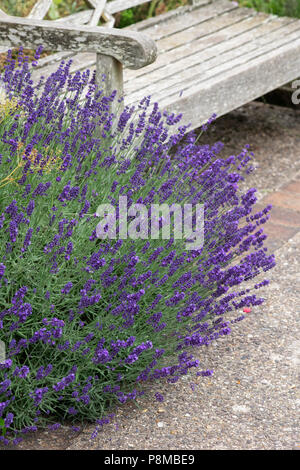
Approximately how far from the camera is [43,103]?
2.82 metres

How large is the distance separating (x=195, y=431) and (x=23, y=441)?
1.79 ft

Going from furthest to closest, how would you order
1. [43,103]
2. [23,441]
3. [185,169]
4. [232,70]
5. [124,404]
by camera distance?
[232,70] < [185,169] < [43,103] < [124,404] < [23,441]

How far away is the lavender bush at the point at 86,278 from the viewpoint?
87.7 inches

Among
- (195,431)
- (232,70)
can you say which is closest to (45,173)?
(195,431)

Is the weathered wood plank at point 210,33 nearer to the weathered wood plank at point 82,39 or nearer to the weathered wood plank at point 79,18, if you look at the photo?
the weathered wood plank at point 79,18

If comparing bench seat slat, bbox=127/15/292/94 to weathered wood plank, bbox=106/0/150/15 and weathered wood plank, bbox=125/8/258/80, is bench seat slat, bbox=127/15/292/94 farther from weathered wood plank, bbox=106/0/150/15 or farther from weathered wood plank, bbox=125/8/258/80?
weathered wood plank, bbox=106/0/150/15

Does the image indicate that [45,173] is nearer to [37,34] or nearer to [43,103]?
[43,103]

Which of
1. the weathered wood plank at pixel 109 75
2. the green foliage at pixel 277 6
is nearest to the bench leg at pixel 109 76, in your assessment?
the weathered wood plank at pixel 109 75

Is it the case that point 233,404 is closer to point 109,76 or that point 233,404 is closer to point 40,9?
point 109,76

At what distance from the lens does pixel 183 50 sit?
4492 mm

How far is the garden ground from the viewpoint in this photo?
2375 millimetres

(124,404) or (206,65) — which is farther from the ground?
(206,65)

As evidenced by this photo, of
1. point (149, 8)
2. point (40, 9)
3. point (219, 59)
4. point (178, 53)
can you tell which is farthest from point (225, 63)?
point (149, 8)

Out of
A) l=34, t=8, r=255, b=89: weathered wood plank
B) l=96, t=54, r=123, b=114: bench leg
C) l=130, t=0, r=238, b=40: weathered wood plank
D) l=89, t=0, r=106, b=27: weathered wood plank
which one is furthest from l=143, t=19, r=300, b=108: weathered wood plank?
l=89, t=0, r=106, b=27: weathered wood plank
